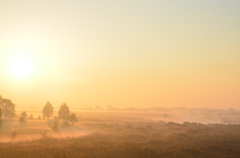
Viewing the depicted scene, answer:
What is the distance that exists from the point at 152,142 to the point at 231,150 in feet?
50.2

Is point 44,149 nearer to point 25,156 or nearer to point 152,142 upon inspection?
point 25,156

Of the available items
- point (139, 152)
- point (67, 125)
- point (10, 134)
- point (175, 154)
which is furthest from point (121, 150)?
point (67, 125)

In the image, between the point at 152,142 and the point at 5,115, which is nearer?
the point at 152,142

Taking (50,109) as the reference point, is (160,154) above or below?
below

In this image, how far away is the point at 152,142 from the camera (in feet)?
139

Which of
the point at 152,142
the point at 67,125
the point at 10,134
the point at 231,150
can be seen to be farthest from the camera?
the point at 67,125

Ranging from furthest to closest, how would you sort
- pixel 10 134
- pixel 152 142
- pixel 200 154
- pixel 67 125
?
pixel 67 125 → pixel 10 134 → pixel 152 142 → pixel 200 154

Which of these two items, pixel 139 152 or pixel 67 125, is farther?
pixel 67 125

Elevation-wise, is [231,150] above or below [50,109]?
below

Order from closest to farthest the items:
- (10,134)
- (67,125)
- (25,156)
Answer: (25,156) → (10,134) → (67,125)

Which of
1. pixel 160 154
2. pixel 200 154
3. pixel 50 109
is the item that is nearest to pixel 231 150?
pixel 200 154

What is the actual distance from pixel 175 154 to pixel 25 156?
22.6 metres

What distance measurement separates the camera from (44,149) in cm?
2977

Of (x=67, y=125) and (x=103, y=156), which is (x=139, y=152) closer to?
(x=103, y=156)
